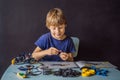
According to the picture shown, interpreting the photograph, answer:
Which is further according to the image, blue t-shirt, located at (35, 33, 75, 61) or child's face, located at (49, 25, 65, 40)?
blue t-shirt, located at (35, 33, 75, 61)

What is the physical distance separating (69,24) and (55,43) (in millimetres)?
489

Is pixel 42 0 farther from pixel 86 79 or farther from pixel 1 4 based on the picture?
pixel 86 79

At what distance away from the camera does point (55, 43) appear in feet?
6.36

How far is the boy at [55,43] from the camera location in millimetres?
1754

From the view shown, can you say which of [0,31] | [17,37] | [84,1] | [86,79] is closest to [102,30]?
[84,1]

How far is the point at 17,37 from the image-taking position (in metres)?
2.36

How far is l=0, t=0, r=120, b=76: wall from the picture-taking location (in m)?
2.33

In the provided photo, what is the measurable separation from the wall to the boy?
0.42m

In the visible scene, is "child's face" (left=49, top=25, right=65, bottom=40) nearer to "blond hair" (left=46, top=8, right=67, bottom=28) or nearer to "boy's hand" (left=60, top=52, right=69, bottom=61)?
"blond hair" (left=46, top=8, right=67, bottom=28)

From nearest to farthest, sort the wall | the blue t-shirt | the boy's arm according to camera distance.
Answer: the boy's arm < the blue t-shirt < the wall

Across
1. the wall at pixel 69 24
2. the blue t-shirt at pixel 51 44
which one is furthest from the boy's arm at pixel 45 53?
the wall at pixel 69 24

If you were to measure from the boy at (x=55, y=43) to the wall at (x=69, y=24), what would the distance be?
0.42 metres

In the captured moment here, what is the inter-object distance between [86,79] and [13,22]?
4.34 feet

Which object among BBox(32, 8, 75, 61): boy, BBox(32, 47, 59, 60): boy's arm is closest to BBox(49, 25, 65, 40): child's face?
BBox(32, 8, 75, 61): boy
